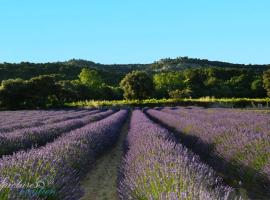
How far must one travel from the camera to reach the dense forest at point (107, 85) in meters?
41.3

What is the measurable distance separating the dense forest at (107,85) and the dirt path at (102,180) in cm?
3317

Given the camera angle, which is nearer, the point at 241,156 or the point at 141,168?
the point at 141,168

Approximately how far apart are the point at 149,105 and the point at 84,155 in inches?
1673

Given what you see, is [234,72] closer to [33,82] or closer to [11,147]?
[33,82]

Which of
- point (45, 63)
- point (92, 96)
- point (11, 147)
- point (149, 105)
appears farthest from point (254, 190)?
point (45, 63)

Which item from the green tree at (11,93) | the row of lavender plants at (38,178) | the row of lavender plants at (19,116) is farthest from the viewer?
the green tree at (11,93)

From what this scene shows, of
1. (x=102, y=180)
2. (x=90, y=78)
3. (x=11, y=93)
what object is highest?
(x=90, y=78)

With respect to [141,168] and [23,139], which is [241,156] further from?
[23,139]

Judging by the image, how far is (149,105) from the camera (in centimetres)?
4903

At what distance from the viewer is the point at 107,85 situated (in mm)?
77750

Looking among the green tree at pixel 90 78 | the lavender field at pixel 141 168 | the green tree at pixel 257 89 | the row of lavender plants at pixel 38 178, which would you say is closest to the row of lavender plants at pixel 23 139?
the lavender field at pixel 141 168

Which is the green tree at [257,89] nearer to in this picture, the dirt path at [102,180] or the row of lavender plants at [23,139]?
the row of lavender plants at [23,139]

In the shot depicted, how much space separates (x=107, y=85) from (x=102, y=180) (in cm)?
7126

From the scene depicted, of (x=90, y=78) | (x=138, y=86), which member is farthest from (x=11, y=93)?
(x=90, y=78)
